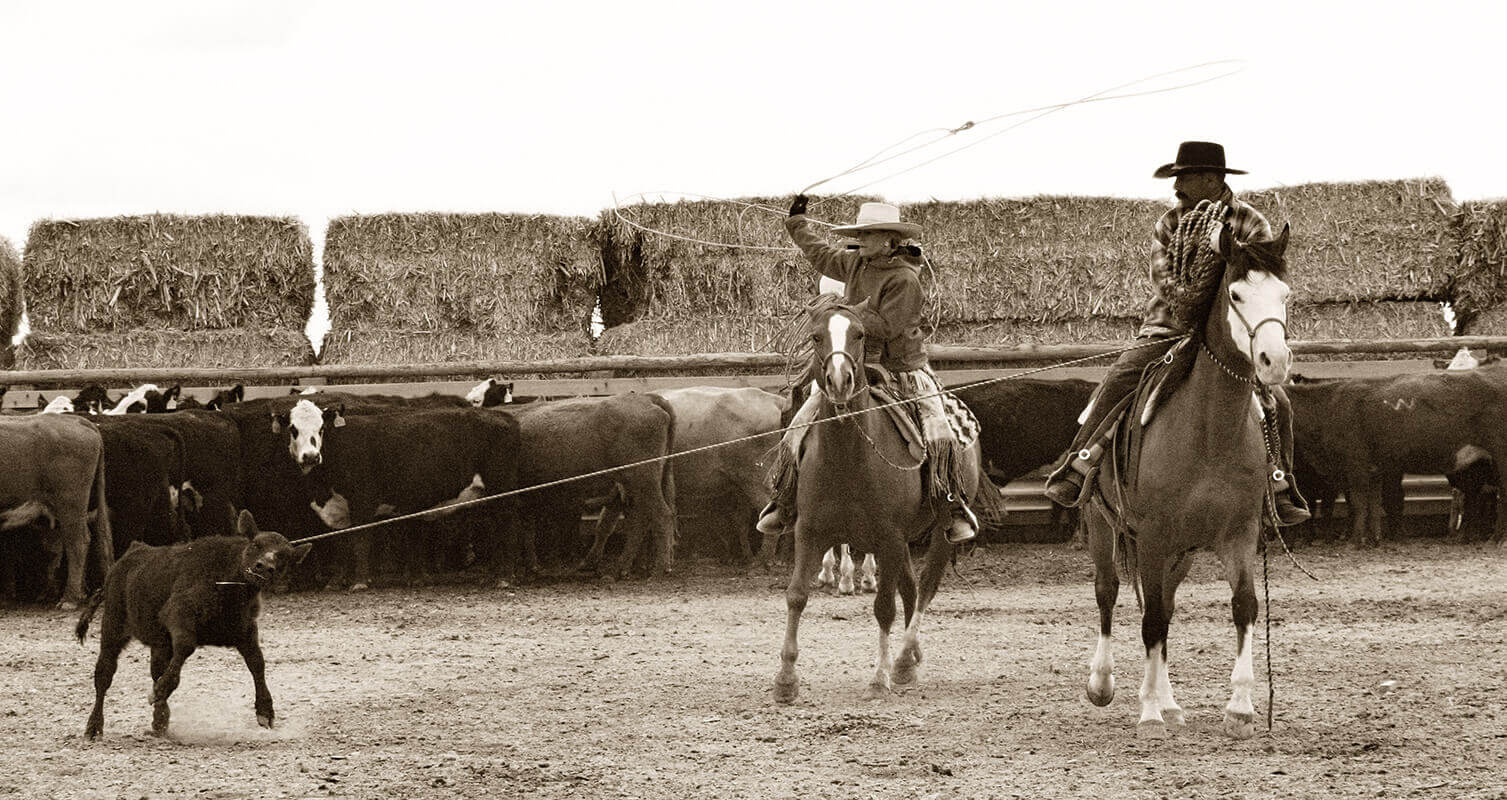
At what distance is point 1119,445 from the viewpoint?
7691 millimetres

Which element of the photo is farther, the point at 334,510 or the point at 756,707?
the point at 334,510

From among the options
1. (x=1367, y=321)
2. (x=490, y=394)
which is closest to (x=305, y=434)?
(x=490, y=394)

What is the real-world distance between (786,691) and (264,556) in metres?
2.67

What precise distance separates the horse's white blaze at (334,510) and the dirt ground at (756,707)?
197 cm

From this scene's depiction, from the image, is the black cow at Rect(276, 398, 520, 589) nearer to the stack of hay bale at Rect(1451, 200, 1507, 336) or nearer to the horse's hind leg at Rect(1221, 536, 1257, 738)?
the horse's hind leg at Rect(1221, 536, 1257, 738)

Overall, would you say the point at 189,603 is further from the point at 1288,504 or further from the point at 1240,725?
the point at 1288,504

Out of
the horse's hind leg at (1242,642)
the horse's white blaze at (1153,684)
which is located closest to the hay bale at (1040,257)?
the horse's white blaze at (1153,684)

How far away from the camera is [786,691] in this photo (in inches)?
327

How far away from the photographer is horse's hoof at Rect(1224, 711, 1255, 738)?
6992mm

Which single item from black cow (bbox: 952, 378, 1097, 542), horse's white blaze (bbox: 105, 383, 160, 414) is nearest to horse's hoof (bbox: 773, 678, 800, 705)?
black cow (bbox: 952, 378, 1097, 542)

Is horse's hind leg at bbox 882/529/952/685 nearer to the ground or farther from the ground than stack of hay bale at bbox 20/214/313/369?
nearer to the ground

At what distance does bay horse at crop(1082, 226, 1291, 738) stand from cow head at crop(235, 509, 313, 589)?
144 inches

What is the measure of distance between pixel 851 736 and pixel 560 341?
39.3ft

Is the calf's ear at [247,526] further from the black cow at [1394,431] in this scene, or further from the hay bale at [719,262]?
the black cow at [1394,431]
